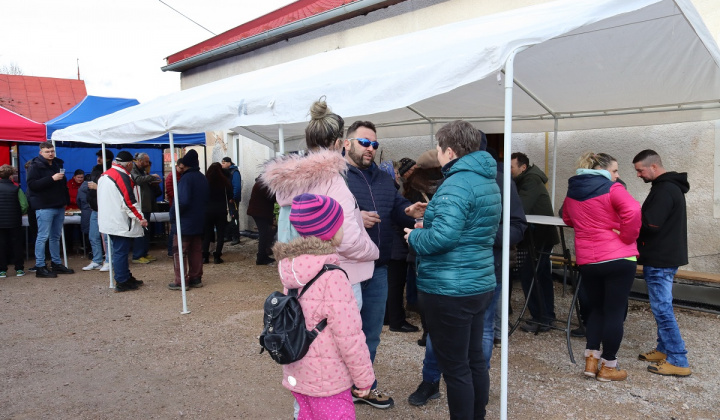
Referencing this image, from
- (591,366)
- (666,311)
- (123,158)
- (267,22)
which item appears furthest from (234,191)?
(666,311)

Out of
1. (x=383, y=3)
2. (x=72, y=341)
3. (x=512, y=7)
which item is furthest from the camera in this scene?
(x=383, y=3)

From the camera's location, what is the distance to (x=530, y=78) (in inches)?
182

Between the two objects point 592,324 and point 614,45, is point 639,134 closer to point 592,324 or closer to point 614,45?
point 614,45

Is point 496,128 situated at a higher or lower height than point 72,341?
higher

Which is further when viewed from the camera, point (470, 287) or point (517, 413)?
point (517, 413)

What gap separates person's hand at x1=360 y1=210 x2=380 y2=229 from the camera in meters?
2.97

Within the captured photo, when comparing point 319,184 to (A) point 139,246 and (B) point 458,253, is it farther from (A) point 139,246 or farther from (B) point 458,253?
(A) point 139,246

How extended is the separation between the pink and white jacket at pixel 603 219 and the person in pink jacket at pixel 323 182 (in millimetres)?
1711

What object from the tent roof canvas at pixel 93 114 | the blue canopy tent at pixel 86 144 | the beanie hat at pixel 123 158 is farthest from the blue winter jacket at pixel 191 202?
the blue canopy tent at pixel 86 144

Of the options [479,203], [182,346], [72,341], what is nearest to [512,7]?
[479,203]

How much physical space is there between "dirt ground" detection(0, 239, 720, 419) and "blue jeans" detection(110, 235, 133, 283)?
1.69 ft

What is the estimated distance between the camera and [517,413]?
3.19 metres

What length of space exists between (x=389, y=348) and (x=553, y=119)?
144 inches

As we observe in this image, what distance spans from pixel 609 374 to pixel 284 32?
905 centimetres
